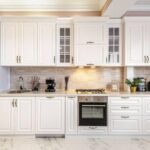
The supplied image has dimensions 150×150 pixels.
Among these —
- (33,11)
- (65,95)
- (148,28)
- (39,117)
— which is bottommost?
(39,117)

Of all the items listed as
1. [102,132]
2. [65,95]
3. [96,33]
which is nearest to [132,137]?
[102,132]

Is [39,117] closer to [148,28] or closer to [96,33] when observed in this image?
[96,33]

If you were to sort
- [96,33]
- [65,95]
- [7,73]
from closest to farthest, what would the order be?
[65,95], [96,33], [7,73]

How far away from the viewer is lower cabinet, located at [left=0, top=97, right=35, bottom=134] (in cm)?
474

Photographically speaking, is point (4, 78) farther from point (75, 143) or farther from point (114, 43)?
point (114, 43)

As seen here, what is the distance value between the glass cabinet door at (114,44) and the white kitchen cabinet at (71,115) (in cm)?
118

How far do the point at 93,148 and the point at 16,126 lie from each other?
1.56 m

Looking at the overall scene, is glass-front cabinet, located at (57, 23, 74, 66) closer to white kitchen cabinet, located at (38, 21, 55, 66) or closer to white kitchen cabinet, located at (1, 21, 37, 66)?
white kitchen cabinet, located at (38, 21, 55, 66)

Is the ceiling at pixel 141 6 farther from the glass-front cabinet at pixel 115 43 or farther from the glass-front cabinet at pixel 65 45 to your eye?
the glass-front cabinet at pixel 65 45

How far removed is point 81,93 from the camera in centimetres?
479

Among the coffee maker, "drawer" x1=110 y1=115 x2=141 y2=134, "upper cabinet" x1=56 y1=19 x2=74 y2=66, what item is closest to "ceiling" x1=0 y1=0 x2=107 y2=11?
"upper cabinet" x1=56 y1=19 x2=74 y2=66

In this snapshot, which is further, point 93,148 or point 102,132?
point 102,132

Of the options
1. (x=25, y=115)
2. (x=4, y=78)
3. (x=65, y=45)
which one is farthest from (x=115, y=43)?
(x=4, y=78)

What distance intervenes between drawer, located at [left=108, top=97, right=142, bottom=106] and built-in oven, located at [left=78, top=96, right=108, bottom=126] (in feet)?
0.47
